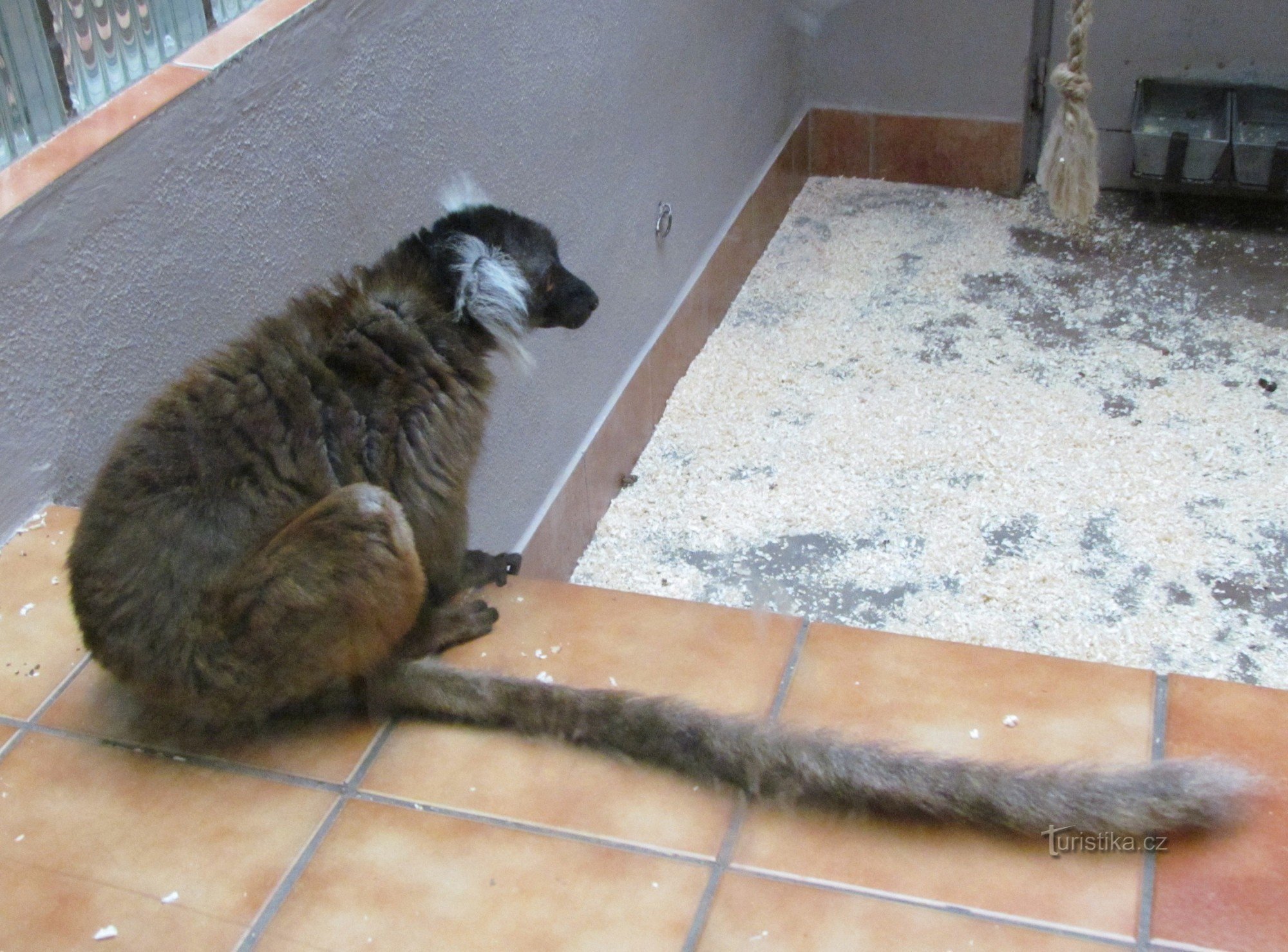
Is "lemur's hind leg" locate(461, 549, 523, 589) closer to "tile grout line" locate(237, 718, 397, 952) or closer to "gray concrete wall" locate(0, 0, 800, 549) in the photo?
"tile grout line" locate(237, 718, 397, 952)

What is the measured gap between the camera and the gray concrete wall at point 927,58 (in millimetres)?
5469

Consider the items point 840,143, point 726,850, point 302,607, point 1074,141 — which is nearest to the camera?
point 726,850

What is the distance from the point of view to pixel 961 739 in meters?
2.05

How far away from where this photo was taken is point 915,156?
19.2 ft

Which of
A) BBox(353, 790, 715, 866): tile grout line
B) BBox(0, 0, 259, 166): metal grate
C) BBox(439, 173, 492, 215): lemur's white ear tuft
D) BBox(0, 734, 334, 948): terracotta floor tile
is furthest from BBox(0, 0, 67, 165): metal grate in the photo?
BBox(353, 790, 715, 866): tile grout line

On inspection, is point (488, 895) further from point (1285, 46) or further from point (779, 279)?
point (1285, 46)

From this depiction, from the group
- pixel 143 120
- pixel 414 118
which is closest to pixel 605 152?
pixel 414 118

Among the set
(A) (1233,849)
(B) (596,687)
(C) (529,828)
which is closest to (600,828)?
(C) (529,828)

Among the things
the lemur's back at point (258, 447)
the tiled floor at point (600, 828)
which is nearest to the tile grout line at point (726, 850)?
the tiled floor at point (600, 828)

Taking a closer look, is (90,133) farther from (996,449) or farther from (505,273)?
(996,449)

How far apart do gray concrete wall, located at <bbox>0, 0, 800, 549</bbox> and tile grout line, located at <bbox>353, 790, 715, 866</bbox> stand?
906mm

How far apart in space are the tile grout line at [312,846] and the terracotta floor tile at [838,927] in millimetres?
602

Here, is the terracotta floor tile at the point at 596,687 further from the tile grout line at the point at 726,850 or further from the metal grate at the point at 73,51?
the metal grate at the point at 73,51

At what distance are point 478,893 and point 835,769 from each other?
547 mm
